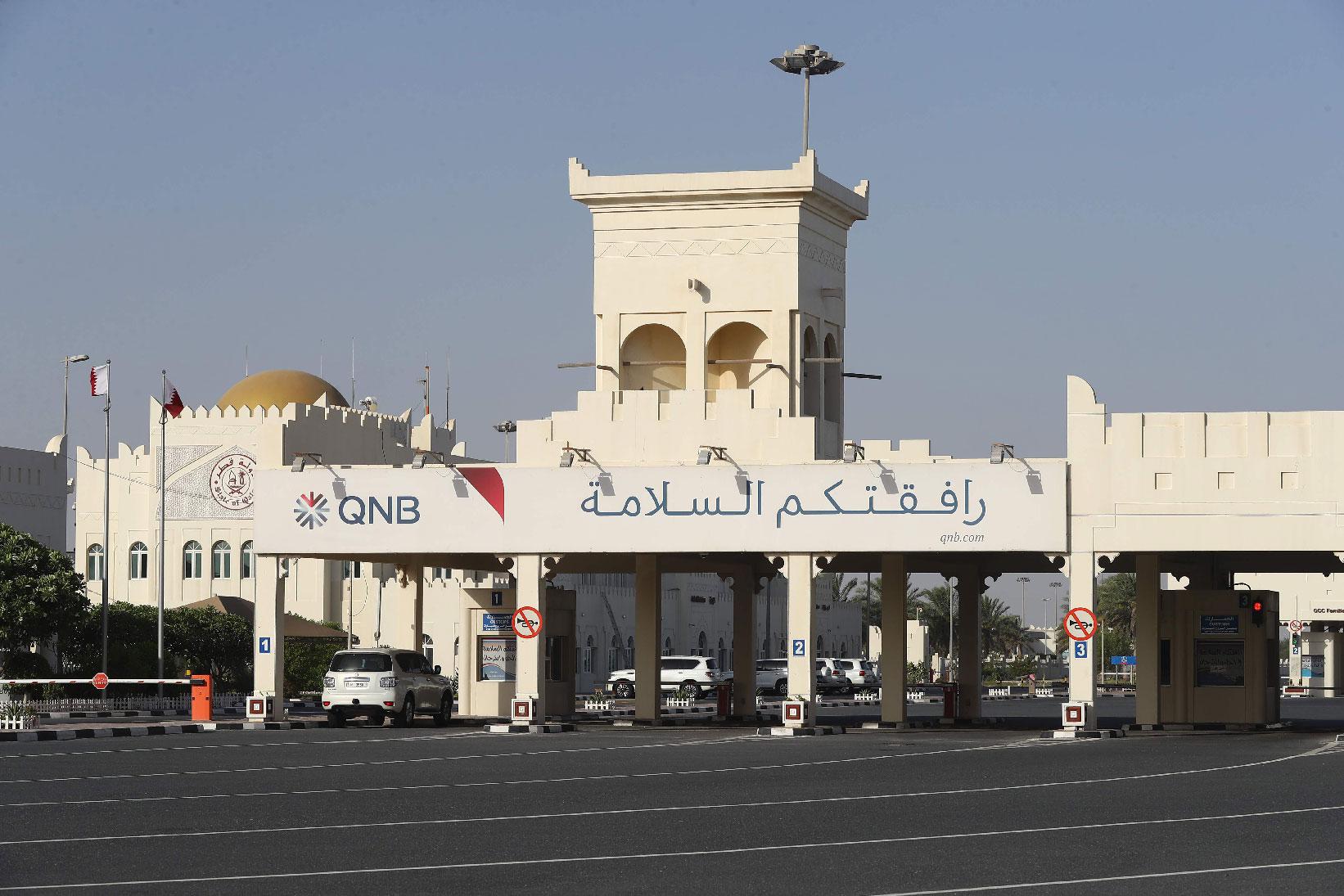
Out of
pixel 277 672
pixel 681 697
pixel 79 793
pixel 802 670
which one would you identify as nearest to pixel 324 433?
pixel 681 697

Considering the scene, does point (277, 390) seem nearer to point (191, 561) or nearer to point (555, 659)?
point (191, 561)

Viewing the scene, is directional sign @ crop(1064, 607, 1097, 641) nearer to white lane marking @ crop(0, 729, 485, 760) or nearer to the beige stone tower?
the beige stone tower

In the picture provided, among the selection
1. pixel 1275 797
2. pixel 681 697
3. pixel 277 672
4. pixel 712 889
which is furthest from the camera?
pixel 681 697

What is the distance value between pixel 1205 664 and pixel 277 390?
1937 inches

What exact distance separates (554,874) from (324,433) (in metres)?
59.0

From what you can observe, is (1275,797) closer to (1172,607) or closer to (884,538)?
(884,538)

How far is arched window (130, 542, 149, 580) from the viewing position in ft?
248

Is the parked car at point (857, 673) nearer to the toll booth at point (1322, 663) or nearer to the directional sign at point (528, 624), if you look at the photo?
the toll booth at point (1322, 663)

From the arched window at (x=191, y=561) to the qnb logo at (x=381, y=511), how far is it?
121ft

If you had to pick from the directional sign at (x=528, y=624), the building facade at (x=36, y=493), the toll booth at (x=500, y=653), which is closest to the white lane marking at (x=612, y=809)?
the directional sign at (x=528, y=624)

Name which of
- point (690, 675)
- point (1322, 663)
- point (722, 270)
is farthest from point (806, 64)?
point (1322, 663)

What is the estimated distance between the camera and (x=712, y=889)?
13391 millimetres

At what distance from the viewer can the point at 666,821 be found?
18.1 meters

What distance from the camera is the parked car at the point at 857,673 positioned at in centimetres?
7275
